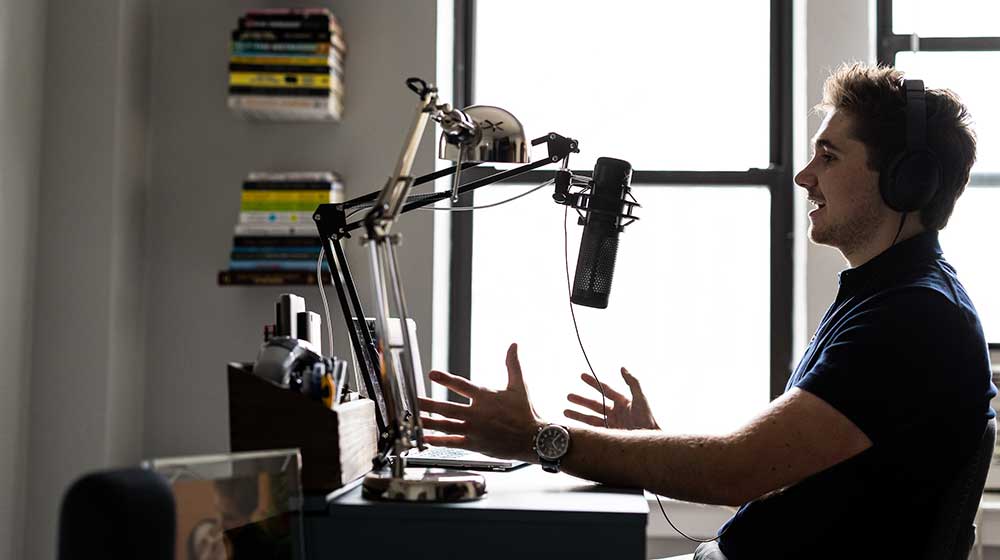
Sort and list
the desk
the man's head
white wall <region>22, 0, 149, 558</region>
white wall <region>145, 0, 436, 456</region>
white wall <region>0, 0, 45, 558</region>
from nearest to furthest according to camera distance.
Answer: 1. the desk
2. the man's head
3. white wall <region>0, 0, 45, 558</region>
4. white wall <region>22, 0, 149, 558</region>
5. white wall <region>145, 0, 436, 456</region>

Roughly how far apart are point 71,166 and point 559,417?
157 cm

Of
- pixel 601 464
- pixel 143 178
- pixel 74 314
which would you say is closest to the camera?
pixel 601 464

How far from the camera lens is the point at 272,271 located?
2645mm

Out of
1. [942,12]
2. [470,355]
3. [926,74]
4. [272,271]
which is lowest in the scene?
[470,355]

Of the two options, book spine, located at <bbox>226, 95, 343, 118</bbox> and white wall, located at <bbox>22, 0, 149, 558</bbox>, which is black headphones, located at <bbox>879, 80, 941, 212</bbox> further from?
white wall, located at <bbox>22, 0, 149, 558</bbox>

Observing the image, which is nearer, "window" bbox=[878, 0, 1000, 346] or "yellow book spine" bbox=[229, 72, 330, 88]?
"yellow book spine" bbox=[229, 72, 330, 88]

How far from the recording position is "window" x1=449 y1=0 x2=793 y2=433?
2965mm

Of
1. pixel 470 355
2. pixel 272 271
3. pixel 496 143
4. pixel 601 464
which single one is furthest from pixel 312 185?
pixel 601 464

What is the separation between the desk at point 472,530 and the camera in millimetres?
Answer: 1137

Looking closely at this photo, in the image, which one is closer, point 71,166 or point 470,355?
point 71,166

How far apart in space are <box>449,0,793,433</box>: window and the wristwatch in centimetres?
162

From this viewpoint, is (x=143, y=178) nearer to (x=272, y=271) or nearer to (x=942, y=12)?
(x=272, y=271)

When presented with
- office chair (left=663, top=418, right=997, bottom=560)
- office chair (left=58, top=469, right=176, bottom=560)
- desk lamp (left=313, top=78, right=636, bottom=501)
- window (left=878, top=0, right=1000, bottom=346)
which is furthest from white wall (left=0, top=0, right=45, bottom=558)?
window (left=878, top=0, right=1000, bottom=346)

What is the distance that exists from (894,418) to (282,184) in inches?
72.3
